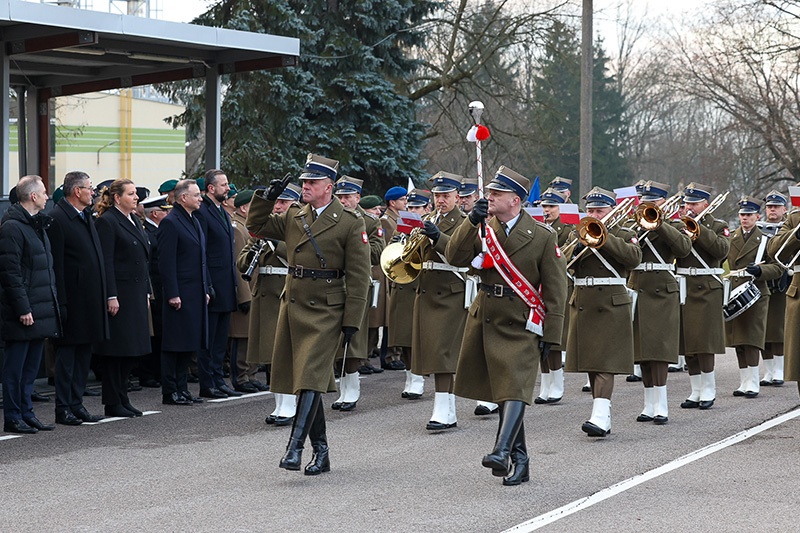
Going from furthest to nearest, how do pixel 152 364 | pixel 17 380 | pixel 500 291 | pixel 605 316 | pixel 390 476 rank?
pixel 152 364, pixel 605 316, pixel 17 380, pixel 390 476, pixel 500 291

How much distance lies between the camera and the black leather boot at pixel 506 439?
7.99m

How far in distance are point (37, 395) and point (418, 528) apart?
21.4ft

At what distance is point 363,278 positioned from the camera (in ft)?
28.9

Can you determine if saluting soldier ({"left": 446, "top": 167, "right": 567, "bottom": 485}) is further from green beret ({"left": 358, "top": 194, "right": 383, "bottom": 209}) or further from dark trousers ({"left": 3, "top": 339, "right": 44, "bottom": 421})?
green beret ({"left": 358, "top": 194, "right": 383, "bottom": 209})

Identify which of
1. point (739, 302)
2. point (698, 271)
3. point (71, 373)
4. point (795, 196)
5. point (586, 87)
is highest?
point (586, 87)

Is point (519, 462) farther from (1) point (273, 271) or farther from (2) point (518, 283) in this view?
(1) point (273, 271)

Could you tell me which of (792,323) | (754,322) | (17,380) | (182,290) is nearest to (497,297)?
(792,323)

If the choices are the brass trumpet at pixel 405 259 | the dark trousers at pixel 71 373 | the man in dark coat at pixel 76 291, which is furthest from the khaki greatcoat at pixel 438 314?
the dark trousers at pixel 71 373

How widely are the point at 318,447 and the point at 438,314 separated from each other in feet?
9.31

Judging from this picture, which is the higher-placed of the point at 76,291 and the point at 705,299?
the point at 76,291

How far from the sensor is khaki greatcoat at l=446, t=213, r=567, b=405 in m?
8.46

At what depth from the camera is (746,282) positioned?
1405cm

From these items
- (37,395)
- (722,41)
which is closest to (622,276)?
(37,395)

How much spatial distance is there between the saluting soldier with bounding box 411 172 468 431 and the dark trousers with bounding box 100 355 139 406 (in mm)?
2658
